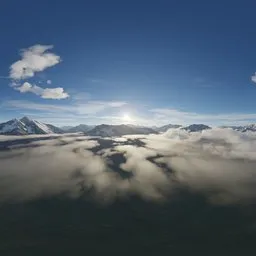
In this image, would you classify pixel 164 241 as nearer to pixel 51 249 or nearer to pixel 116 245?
pixel 116 245

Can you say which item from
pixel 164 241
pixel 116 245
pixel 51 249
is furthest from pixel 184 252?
pixel 51 249

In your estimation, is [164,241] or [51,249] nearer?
[51,249]

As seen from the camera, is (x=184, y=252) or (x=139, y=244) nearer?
(x=184, y=252)

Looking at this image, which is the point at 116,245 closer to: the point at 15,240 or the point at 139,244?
the point at 139,244

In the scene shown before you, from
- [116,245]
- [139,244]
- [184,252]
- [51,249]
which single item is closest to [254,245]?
[184,252]

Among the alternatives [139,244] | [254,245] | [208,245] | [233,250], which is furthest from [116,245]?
[254,245]

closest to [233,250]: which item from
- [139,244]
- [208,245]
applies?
[208,245]

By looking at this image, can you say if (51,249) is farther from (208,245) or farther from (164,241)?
(208,245)
